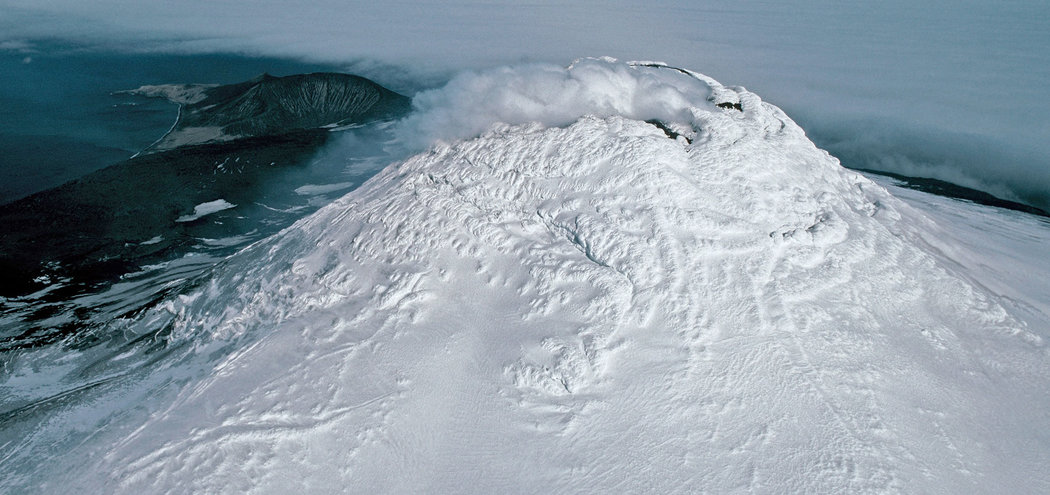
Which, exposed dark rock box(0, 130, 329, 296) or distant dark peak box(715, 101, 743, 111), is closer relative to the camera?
distant dark peak box(715, 101, 743, 111)

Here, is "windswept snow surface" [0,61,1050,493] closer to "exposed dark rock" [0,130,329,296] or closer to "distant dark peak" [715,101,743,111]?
"distant dark peak" [715,101,743,111]

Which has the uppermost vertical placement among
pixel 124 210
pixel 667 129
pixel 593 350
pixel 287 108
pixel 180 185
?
pixel 287 108

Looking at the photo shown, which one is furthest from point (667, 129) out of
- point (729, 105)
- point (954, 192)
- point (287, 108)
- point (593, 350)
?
point (287, 108)

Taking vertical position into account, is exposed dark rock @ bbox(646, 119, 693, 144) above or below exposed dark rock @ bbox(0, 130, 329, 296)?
above

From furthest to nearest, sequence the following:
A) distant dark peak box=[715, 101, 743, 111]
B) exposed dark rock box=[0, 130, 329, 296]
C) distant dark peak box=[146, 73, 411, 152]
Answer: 1. distant dark peak box=[146, 73, 411, 152]
2. exposed dark rock box=[0, 130, 329, 296]
3. distant dark peak box=[715, 101, 743, 111]

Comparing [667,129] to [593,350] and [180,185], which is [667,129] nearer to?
[593,350]

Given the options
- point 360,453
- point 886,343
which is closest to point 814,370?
point 886,343

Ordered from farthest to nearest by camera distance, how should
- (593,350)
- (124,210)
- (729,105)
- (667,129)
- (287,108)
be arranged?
(287,108) → (124,210) → (729,105) → (667,129) → (593,350)

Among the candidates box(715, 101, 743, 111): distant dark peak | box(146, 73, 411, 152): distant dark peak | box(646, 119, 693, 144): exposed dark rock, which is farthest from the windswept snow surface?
box(146, 73, 411, 152): distant dark peak

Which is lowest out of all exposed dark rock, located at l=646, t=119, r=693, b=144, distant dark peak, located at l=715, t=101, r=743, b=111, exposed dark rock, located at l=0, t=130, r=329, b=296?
exposed dark rock, located at l=0, t=130, r=329, b=296
